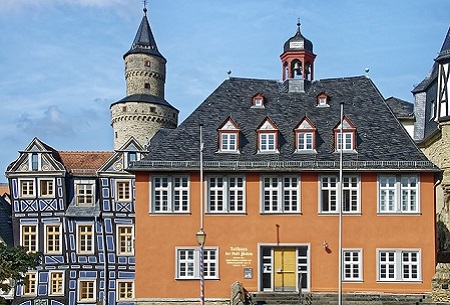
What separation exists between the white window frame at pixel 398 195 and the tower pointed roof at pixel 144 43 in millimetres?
43794

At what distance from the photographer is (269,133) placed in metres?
35.7

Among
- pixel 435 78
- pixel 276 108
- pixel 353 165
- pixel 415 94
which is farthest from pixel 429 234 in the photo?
pixel 415 94

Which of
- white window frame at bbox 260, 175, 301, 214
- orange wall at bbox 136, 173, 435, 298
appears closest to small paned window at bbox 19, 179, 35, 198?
orange wall at bbox 136, 173, 435, 298

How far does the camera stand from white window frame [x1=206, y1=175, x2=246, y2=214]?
35.0m

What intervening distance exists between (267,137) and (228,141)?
5.94ft

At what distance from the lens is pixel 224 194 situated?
115ft

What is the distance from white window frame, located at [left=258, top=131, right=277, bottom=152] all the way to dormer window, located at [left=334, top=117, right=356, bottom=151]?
9.18ft

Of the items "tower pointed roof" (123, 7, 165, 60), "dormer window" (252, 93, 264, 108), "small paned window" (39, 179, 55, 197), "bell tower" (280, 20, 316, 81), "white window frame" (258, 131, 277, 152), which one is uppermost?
"tower pointed roof" (123, 7, 165, 60)

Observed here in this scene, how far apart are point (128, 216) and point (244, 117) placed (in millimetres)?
14471

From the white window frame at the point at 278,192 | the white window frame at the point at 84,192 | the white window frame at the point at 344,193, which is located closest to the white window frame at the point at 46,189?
the white window frame at the point at 84,192

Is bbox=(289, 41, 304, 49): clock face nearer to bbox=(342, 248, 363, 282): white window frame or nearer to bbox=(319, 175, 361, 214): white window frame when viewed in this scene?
bbox=(319, 175, 361, 214): white window frame

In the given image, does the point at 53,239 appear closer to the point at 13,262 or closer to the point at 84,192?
the point at 84,192

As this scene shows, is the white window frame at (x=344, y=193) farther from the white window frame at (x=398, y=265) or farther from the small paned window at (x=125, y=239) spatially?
the small paned window at (x=125, y=239)

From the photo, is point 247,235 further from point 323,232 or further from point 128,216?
point 128,216
